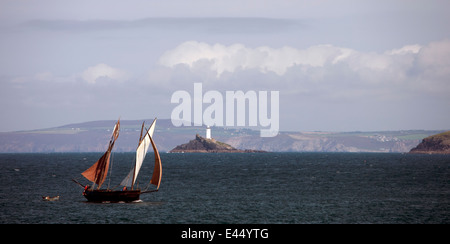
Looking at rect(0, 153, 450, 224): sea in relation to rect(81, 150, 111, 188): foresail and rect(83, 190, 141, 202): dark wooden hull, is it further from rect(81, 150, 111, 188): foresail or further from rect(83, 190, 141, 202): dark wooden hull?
rect(81, 150, 111, 188): foresail

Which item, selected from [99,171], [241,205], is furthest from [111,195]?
[241,205]

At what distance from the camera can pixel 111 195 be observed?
242 feet

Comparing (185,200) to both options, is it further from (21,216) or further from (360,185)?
(360,185)

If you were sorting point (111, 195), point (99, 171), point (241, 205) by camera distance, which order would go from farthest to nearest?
point (99, 171) → point (241, 205) → point (111, 195)

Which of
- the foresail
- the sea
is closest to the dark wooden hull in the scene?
the sea

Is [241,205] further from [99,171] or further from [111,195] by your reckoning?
[99,171]

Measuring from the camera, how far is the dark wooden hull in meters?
73.7

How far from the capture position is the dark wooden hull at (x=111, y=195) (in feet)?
242

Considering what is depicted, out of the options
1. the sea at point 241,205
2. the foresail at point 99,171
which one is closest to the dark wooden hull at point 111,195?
the sea at point 241,205

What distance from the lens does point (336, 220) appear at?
205 feet
